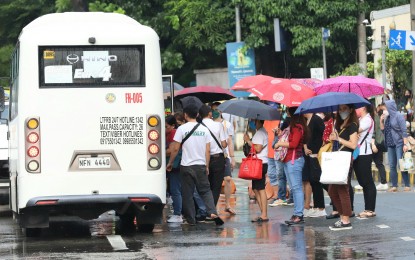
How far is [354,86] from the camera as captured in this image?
746 inches

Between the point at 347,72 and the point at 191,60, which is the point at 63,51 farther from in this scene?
the point at 191,60

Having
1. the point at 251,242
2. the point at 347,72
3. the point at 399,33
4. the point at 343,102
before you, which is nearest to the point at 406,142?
the point at 399,33

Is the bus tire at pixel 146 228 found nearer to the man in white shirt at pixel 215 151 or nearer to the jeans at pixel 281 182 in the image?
the man in white shirt at pixel 215 151

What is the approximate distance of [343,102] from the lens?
1611 cm

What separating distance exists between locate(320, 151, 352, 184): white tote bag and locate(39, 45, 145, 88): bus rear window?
2617mm

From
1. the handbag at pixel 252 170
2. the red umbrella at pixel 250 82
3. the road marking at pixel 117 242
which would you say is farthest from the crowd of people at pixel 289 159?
the road marking at pixel 117 242

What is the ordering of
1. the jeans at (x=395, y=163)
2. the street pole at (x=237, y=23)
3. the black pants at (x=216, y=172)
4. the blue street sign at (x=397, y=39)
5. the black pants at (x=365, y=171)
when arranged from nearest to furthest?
the black pants at (x=365, y=171) < the black pants at (x=216, y=172) < the blue street sign at (x=397, y=39) < the jeans at (x=395, y=163) < the street pole at (x=237, y=23)

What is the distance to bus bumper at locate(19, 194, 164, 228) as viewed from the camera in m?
15.7

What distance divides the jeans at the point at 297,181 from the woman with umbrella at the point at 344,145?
0.87 m

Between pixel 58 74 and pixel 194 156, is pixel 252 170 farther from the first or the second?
pixel 58 74

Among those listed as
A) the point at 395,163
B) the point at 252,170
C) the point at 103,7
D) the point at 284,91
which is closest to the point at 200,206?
the point at 252,170

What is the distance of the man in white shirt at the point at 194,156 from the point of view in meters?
17.2

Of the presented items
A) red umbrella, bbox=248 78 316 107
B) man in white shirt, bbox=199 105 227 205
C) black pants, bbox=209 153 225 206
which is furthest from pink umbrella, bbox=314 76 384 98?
black pants, bbox=209 153 225 206

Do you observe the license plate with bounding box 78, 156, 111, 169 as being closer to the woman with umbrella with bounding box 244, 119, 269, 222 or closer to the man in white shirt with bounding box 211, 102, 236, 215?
the woman with umbrella with bounding box 244, 119, 269, 222
